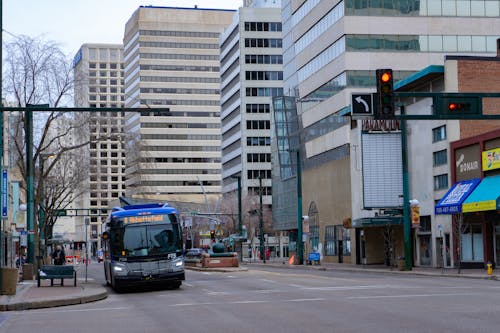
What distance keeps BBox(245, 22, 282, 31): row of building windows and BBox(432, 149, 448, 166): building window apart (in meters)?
83.7

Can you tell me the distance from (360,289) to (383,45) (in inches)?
1933

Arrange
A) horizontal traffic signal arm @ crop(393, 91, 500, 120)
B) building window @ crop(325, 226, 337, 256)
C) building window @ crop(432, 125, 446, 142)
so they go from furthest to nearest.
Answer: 1. building window @ crop(325, 226, 337, 256)
2. building window @ crop(432, 125, 446, 142)
3. horizontal traffic signal arm @ crop(393, 91, 500, 120)

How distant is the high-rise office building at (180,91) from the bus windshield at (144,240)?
146 meters

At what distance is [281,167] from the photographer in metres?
103

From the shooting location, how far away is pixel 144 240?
31.4 meters

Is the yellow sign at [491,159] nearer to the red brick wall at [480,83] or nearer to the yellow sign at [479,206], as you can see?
the yellow sign at [479,206]

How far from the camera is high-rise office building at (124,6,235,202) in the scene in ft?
591

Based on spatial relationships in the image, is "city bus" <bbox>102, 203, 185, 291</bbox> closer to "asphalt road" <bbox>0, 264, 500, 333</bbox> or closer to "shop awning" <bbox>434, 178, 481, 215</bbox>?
"asphalt road" <bbox>0, 264, 500, 333</bbox>

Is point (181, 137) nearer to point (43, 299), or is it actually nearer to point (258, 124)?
point (258, 124)

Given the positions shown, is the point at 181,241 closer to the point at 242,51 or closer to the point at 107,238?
the point at 107,238

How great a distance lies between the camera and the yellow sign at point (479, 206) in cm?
4488

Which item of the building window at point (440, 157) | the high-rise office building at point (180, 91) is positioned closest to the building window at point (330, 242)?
the building window at point (440, 157)

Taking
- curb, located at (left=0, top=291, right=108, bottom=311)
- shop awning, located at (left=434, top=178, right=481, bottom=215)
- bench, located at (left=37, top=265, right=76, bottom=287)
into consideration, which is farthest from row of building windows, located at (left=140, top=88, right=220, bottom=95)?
curb, located at (left=0, top=291, right=108, bottom=311)

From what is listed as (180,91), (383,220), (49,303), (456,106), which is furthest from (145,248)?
(180,91)
